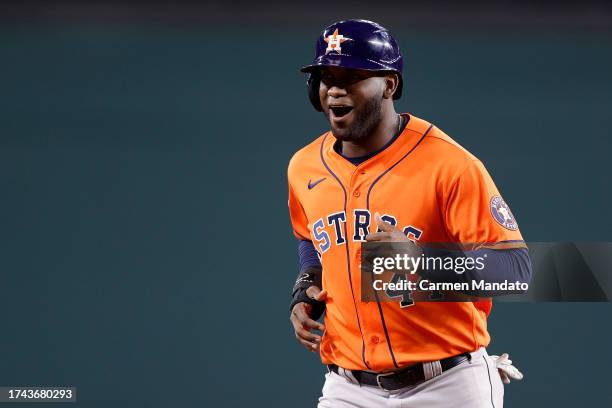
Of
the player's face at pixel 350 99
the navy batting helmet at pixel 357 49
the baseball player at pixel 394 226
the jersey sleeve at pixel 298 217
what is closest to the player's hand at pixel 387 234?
the baseball player at pixel 394 226

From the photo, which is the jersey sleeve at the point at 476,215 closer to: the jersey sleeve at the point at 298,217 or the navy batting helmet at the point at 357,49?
the navy batting helmet at the point at 357,49

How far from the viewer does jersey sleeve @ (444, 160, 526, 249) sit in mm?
1954

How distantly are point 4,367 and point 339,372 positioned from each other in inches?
110

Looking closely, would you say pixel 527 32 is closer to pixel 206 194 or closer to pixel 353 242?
Answer: pixel 206 194

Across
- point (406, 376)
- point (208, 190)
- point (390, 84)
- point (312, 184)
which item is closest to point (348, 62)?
point (390, 84)

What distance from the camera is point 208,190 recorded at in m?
4.52

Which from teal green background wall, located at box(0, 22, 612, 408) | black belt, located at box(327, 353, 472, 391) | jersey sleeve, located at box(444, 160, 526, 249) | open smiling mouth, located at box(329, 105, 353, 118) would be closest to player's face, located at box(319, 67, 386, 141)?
open smiling mouth, located at box(329, 105, 353, 118)

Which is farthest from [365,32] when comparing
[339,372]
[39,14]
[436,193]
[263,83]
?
[39,14]

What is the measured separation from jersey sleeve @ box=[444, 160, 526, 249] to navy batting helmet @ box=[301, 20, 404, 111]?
33 cm

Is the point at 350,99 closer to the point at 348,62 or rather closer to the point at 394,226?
the point at 348,62

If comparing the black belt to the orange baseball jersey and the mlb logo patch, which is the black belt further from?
the mlb logo patch

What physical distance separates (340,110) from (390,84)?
16cm

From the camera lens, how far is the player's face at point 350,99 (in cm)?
207

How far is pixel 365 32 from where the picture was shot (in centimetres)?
210
